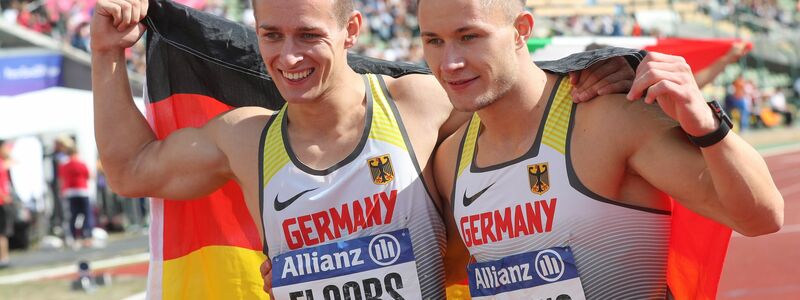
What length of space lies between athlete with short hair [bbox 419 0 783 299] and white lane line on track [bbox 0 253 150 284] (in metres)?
10.5

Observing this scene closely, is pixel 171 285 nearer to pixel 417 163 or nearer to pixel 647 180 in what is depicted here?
pixel 417 163

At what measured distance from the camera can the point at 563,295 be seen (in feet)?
12.4

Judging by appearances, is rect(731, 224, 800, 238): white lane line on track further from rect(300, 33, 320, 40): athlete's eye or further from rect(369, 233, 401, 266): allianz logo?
rect(300, 33, 320, 40): athlete's eye

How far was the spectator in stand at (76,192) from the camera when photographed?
1616 centimetres

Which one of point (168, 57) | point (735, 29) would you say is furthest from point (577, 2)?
point (168, 57)

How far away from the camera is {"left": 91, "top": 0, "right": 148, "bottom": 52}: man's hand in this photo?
4625mm

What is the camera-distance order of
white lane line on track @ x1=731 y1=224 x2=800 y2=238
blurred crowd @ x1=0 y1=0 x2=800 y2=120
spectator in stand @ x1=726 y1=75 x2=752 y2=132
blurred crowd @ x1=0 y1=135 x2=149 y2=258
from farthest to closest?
spectator in stand @ x1=726 y1=75 x2=752 y2=132
blurred crowd @ x1=0 y1=0 x2=800 y2=120
blurred crowd @ x1=0 y1=135 x2=149 y2=258
white lane line on track @ x1=731 y1=224 x2=800 y2=238

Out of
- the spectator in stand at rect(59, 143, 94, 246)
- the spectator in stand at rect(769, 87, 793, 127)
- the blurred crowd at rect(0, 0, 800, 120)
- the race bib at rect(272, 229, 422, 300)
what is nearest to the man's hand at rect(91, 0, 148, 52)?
the race bib at rect(272, 229, 422, 300)

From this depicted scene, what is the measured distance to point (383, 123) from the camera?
14.3 ft

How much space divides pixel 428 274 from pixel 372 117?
24.6 inches

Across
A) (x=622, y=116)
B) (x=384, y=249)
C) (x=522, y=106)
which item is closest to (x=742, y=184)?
(x=622, y=116)

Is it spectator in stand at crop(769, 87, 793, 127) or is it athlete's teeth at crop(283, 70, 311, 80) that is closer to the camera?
athlete's teeth at crop(283, 70, 311, 80)

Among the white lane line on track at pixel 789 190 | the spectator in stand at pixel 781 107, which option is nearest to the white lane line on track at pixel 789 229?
the white lane line on track at pixel 789 190

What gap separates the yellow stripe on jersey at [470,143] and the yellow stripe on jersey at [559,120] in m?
0.34
